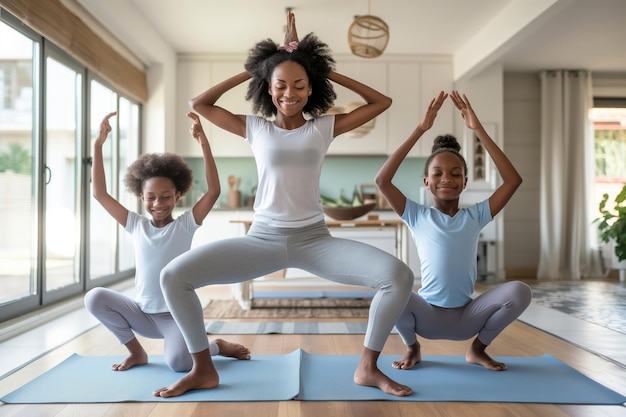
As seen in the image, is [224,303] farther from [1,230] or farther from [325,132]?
[325,132]

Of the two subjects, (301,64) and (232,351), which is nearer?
(301,64)

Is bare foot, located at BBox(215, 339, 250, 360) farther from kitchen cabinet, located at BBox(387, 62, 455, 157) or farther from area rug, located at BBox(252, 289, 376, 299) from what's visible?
kitchen cabinet, located at BBox(387, 62, 455, 157)

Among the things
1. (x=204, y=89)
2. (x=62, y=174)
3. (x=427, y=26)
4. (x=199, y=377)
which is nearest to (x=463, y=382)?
(x=199, y=377)

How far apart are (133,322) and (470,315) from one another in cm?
147

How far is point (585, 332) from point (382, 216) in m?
3.38

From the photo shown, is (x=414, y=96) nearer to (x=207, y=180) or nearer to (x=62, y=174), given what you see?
(x=62, y=174)

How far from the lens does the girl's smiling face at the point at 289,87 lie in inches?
88.4

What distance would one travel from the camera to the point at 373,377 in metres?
2.19

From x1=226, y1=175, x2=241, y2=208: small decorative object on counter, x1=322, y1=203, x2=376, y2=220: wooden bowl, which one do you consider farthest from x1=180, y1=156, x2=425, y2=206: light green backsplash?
x1=322, y1=203, x2=376, y2=220: wooden bowl

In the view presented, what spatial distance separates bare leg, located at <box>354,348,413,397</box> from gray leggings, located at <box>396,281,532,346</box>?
0.94ft

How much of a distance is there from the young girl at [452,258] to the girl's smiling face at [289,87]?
0.46 meters

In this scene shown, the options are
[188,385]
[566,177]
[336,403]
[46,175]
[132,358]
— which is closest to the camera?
[336,403]

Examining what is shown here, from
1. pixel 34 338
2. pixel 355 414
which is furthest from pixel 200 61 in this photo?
pixel 355 414

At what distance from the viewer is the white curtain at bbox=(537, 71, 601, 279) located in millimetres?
6922
